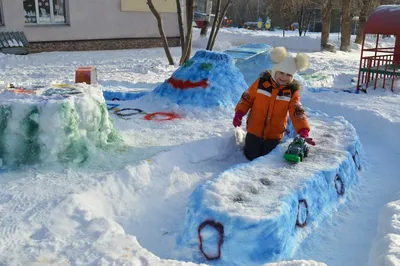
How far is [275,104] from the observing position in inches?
177

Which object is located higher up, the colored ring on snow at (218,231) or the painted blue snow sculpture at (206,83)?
the painted blue snow sculpture at (206,83)

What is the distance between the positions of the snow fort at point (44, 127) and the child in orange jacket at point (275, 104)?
1594 millimetres

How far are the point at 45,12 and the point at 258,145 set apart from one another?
13.0m

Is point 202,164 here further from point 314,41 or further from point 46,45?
point 314,41

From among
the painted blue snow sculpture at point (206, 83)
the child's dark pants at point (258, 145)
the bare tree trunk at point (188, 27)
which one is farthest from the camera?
the bare tree trunk at point (188, 27)

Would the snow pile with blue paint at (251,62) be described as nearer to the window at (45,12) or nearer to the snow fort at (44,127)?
the snow fort at (44,127)

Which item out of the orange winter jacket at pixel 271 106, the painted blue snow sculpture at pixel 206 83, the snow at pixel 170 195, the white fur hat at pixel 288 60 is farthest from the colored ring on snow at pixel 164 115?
the white fur hat at pixel 288 60

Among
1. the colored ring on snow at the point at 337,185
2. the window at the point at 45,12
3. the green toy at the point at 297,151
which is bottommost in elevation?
the colored ring on snow at the point at 337,185

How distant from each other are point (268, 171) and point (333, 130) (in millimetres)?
1743

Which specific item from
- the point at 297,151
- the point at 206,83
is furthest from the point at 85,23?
the point at 297,151

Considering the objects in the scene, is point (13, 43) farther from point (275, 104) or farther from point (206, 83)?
point (275, 104)

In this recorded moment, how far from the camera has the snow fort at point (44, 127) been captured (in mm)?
3971

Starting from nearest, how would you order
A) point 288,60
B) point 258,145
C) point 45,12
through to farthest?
point 288,60 < point 258,145 < point 45,12

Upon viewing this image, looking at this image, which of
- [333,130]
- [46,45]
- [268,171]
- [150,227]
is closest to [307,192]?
[268,171]
